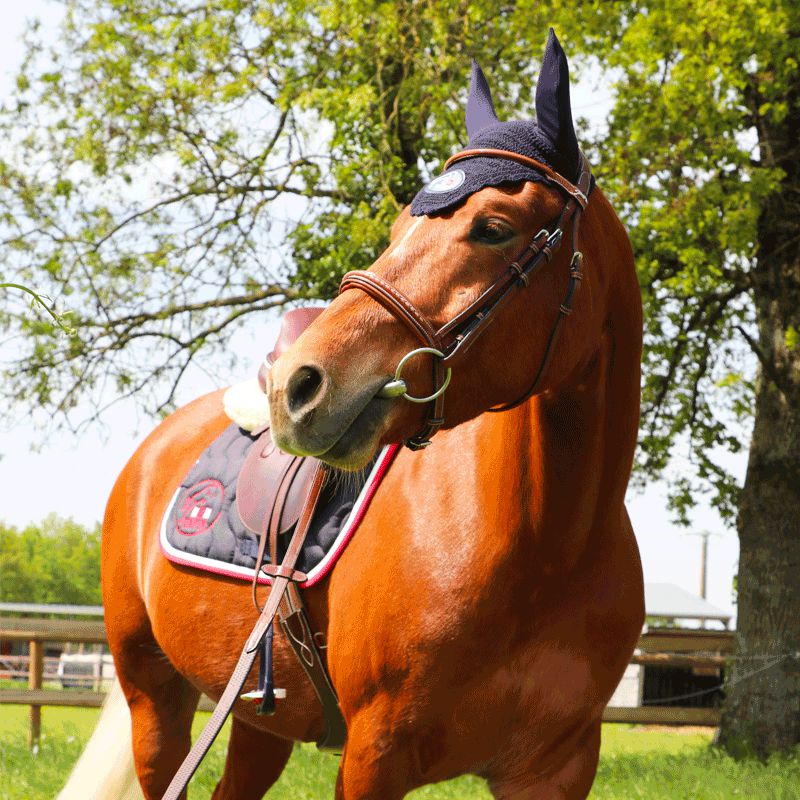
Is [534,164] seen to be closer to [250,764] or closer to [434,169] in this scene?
[250,764]

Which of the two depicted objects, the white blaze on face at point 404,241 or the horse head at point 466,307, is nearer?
the horse head at point 466,307

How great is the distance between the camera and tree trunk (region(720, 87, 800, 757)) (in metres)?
9.52

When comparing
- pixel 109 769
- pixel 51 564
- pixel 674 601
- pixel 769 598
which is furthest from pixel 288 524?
pixel 51 564

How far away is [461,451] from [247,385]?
1.44 m

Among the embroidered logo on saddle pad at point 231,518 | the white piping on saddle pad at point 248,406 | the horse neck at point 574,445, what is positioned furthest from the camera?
the white piping on saddle pad at point 248,406

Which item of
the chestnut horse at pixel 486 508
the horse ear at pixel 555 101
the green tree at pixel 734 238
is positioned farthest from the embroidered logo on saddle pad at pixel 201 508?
the green tree at pixel 734 238

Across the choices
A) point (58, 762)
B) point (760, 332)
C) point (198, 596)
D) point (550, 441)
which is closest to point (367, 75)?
point (760, 332)

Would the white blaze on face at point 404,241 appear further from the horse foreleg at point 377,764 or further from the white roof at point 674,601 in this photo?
the white roof at point 674,601

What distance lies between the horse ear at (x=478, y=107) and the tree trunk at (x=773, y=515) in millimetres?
7381

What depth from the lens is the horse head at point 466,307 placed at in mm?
1987

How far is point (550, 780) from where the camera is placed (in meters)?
2.69

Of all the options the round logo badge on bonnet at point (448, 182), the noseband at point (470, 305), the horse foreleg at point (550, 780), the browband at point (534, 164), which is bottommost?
the horse foreleg at point (550, 780)

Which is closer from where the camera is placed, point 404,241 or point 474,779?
point 404,241

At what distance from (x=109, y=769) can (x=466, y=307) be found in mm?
3274
